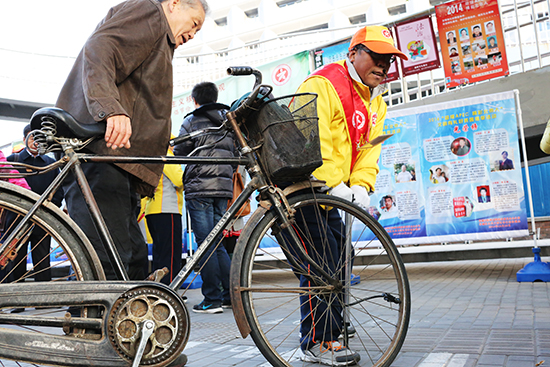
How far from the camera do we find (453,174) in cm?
611

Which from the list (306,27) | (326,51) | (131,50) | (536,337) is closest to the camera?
(131,50)

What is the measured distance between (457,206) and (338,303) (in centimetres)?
423

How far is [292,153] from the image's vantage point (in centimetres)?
209

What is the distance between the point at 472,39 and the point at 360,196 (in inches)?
207

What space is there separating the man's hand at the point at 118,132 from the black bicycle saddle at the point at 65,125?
0.17ft

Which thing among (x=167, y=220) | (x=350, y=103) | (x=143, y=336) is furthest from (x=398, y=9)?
(x=143, y=336)

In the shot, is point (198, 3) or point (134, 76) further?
point (198, 3)

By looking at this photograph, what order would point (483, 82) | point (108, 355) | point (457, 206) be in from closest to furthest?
1. point (108, 355)
2. point (457, 206)
3. point (483, 82)

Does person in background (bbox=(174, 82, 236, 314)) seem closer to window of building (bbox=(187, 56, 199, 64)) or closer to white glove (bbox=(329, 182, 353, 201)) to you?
white glove (bbox=(329, 182, 353, 201))

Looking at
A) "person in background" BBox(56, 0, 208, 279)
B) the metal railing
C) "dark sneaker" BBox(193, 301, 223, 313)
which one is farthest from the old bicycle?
the metal railing

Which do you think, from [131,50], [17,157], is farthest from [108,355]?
[17,157]

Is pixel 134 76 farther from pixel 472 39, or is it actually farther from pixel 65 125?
pixel 472 39

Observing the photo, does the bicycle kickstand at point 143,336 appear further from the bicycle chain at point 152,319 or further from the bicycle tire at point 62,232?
the bicycle tire at point 62,232

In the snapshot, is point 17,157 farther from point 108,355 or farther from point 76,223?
point 108,355
